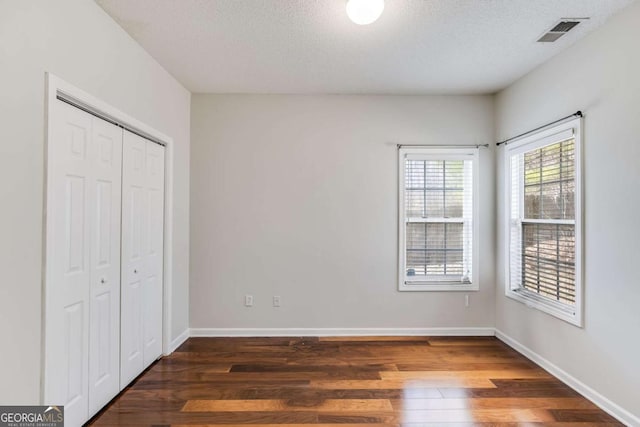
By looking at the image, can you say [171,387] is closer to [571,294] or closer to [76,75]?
[76,75]

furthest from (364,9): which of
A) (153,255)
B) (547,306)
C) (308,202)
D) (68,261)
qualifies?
(547,306)

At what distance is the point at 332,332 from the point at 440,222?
1.73 metres

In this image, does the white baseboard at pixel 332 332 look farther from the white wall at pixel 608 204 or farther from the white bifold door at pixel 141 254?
the white wall at pixel 608 204

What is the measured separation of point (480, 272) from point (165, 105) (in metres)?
3.71

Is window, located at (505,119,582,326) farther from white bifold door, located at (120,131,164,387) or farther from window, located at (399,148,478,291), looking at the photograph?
white bifold door, located at (120,131,164,387)

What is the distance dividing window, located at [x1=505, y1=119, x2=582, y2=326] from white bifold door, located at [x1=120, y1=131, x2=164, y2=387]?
11.4 ft

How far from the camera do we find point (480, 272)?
3.70 metres

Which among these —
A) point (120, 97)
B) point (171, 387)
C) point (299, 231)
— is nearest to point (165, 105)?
point (120, 97)

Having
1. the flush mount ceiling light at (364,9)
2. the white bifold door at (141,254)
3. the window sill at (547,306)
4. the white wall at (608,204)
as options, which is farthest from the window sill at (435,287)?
the flush mount ceiling light at (364,9)

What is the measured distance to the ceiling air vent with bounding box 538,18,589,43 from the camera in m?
2.27

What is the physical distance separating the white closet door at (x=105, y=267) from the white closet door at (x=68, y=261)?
0.21ft

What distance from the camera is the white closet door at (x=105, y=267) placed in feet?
7.12

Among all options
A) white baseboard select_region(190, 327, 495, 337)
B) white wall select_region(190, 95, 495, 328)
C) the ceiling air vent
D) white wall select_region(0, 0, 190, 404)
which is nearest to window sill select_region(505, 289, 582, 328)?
white wall select_region(190, 95, 495, 328)

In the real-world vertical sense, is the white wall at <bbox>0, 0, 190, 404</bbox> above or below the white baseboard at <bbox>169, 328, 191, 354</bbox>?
above
